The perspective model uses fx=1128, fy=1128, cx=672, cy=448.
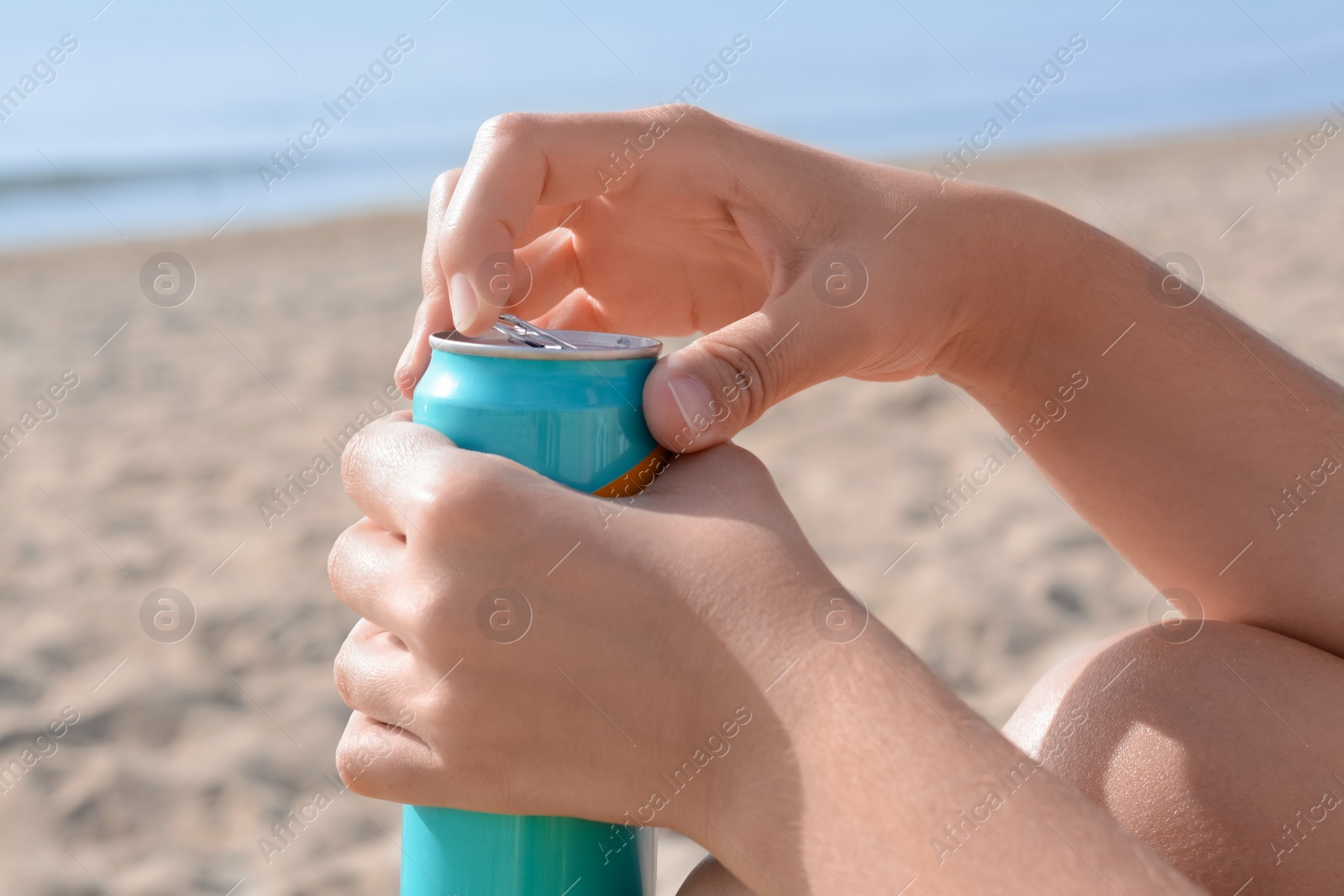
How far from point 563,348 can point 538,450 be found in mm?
85

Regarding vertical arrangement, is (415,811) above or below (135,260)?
above

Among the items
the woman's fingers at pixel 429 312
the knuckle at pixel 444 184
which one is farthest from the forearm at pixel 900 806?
the knuckle at pixel 444 184

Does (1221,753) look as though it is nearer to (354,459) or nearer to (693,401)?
(693,401)

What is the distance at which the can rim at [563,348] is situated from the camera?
2.96ft

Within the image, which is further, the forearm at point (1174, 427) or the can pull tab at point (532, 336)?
the forearm at point (1174, 427)

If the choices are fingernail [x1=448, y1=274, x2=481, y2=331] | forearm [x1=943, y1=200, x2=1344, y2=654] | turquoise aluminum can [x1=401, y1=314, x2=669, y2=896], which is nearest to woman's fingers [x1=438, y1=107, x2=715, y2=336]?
fingernail [x1=448, y1=274, x2=481, y2=331]

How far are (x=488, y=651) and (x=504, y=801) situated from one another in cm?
14

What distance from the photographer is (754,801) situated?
0.81 m

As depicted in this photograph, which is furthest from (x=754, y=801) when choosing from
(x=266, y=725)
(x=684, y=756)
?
(x=266, y=725)

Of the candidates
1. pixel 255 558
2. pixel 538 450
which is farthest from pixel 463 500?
pixel 255 558

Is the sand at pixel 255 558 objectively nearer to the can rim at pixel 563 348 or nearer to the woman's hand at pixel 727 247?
the woman's hand at pixel 727 247

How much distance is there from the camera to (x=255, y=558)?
293 centimetres

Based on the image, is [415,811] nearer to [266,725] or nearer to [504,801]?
[504,801]

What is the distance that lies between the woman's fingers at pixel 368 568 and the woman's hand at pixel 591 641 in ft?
0.04
